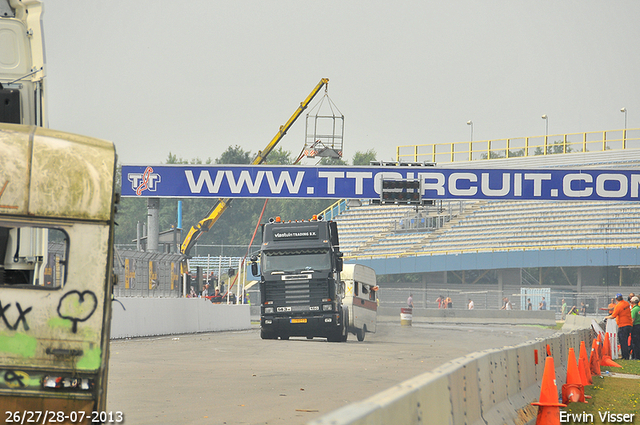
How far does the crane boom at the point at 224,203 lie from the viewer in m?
47.2

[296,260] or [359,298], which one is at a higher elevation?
[296,260]

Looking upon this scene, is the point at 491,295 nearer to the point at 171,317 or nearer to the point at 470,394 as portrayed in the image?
the point at 171,317

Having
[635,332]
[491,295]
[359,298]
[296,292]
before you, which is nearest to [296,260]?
[296,292]

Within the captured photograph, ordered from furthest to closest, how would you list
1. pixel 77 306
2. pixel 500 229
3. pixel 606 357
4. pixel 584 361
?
pixel 500 229 < pixel 606 357 < pixel 584 361 < pixel 77 306

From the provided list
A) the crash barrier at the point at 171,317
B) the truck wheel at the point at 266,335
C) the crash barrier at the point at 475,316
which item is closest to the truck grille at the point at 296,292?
the truck wheel at the point at 266,335

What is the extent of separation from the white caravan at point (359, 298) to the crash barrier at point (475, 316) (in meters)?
22.0

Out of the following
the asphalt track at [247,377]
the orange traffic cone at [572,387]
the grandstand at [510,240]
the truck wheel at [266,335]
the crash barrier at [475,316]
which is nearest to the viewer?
the asphalt track at [247,377]

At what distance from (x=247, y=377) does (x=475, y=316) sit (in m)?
42.3

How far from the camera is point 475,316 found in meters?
55.2

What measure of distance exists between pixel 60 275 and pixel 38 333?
0.51 m

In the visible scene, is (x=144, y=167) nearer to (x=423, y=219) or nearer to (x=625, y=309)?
(x=625, y=309)

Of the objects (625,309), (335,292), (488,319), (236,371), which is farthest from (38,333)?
(488,319)

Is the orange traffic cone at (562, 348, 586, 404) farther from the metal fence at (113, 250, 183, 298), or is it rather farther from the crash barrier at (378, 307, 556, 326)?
the crash barrier at (378, 307, 556, 326)

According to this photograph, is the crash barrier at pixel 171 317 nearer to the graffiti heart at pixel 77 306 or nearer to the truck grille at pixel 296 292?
the truck grille at pixel 296 292
